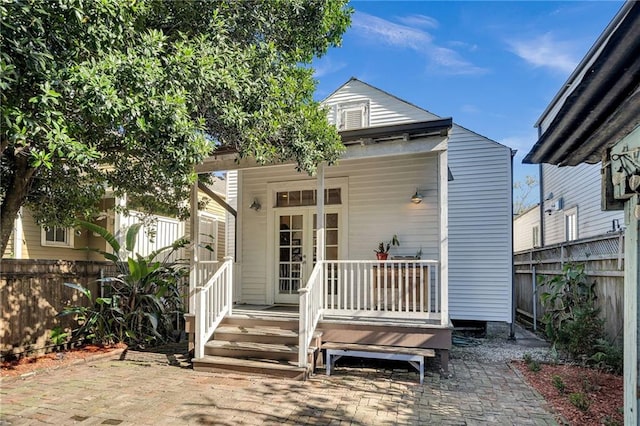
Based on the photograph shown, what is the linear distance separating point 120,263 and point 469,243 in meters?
7.51

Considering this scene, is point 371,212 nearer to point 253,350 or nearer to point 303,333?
point 303,333

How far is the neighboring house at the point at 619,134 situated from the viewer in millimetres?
1725

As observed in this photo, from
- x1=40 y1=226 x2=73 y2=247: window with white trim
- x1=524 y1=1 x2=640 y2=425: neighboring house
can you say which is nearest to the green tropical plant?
x1=524 y1=1 x2=640 y2=425: neighboring house

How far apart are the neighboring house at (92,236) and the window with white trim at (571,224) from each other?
397 inches

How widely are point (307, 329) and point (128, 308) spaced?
373 cm

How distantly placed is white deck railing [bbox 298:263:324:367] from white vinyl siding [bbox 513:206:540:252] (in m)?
12.3

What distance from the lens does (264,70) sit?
4688 millimetres

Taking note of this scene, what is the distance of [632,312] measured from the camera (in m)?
2.34

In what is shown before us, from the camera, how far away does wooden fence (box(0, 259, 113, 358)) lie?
233 inches

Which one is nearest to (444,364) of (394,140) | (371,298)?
(371,298)

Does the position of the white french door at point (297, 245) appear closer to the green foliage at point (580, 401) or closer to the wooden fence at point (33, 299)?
the wooden fence at point (33, 299)

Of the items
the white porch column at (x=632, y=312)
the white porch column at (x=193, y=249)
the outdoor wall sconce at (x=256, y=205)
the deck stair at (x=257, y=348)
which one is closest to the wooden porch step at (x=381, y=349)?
the deck stair at (x=257, y=348)

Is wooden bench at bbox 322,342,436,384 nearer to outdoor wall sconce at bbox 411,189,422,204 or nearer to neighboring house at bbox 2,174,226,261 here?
outdoor wall sconce at bbox 411,189,422,204

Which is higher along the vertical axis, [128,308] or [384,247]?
[384,247]
